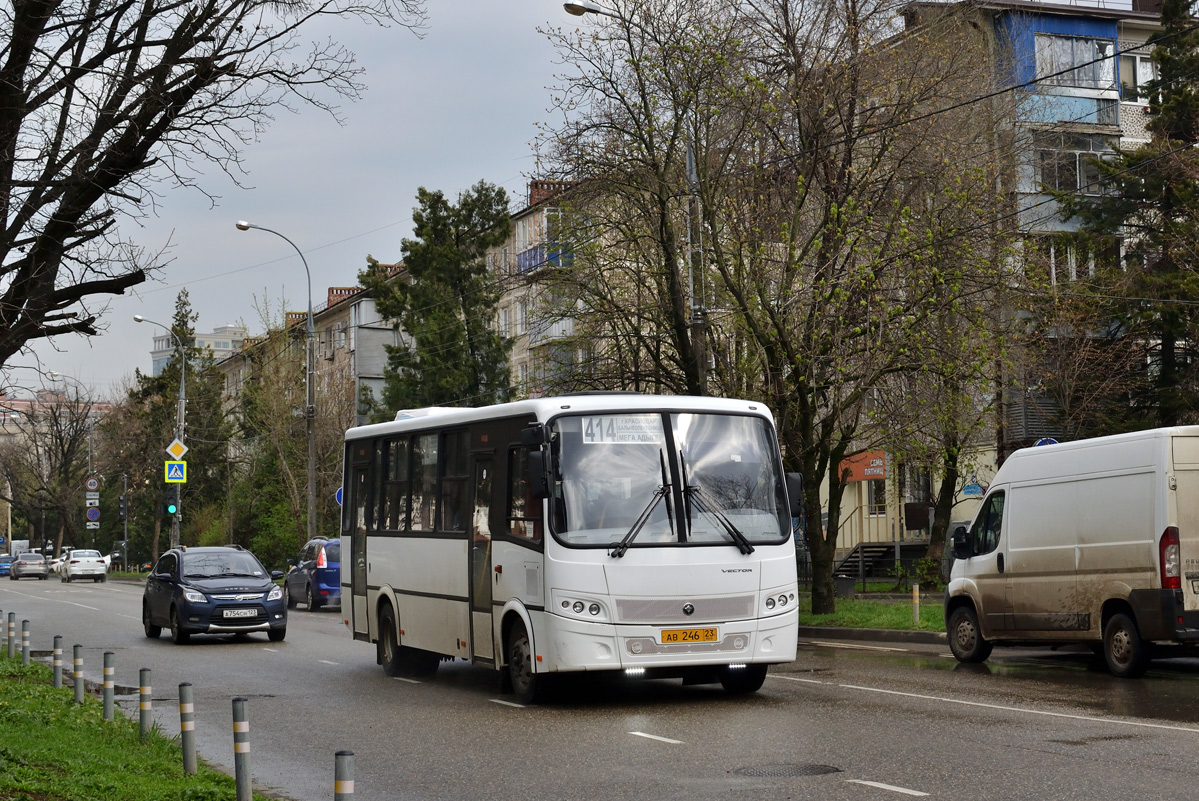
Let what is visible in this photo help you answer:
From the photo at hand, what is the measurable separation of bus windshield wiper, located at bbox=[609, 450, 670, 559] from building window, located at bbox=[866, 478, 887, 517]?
129 ft

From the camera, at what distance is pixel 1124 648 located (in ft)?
53.1

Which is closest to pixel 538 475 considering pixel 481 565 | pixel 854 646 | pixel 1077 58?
pixel 481 565

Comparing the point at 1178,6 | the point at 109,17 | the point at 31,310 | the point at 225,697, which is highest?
the point at 1178,6

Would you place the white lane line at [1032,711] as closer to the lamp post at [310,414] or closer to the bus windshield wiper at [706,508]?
the bus windshield wiper at [706,508]

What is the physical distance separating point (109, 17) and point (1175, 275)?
1244 inches

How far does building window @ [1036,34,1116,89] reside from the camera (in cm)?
4634

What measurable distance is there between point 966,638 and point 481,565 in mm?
6663

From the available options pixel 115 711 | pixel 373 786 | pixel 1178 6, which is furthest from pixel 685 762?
pixel 1178 6

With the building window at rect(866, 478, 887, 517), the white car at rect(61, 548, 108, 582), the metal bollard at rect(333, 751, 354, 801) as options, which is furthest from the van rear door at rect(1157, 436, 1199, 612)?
the white car at rect(61, 548, 108, 582)

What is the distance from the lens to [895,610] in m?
27.2

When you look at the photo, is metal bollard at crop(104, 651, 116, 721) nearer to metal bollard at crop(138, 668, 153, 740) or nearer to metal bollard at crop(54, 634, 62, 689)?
metal bollard at crop(138, 668, 153, 740)

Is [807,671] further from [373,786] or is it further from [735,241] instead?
[735,241]

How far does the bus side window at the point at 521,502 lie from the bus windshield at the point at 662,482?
0.29 meters

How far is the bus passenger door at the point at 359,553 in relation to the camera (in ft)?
64.3
